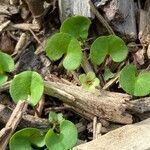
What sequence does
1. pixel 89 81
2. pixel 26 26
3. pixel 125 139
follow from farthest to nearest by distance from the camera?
pixel 26 26 < pixel 89 81 < pixel 125 139

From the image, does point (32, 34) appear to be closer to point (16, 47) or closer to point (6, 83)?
point (16, 47)

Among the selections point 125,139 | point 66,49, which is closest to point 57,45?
point 66,49

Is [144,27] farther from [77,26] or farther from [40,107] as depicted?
[40,107]

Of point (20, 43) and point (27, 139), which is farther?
point (20, 43)

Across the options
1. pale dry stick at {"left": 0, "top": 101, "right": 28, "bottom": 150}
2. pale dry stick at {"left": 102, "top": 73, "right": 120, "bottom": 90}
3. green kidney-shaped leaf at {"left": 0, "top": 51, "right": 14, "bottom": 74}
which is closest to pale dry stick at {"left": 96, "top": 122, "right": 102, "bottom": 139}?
pale dry stick at {"left": 102, "top": 73, "right": 120, "bottom": 90}

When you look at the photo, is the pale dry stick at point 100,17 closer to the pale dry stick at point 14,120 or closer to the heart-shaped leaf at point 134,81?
the heart-shaped leaf at point 134,81

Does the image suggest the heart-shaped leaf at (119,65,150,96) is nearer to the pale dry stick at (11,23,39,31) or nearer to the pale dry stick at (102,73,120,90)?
the pale dry stick at (102,73,120,90)

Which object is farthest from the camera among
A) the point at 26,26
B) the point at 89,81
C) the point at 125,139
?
the point at 26,26
